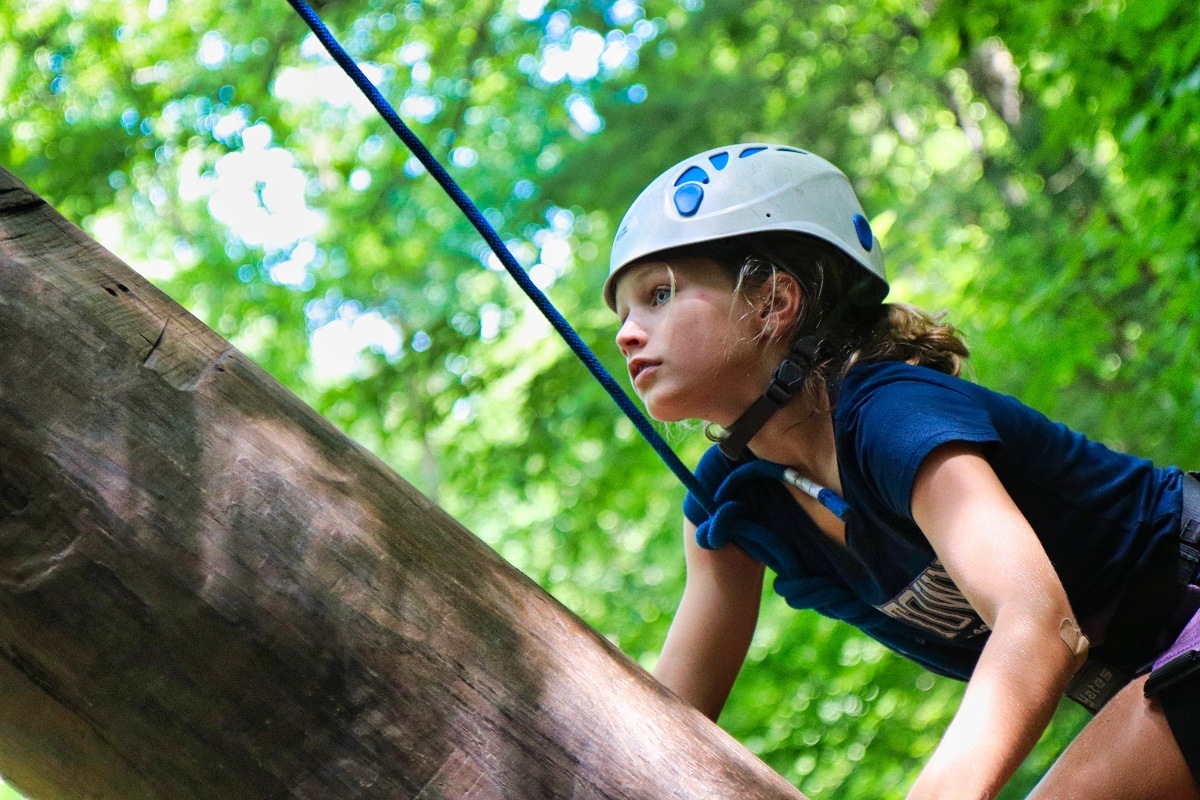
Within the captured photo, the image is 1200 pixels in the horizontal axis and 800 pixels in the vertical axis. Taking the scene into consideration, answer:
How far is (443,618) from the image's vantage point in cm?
102

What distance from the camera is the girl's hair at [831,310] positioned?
189 cm

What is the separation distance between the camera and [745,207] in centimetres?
193

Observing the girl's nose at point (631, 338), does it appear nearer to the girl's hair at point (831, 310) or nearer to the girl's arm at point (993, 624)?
the girl's hair at point (831, 310)

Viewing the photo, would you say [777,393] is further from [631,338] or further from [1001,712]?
[1001,712]

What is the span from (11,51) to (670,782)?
7705mm

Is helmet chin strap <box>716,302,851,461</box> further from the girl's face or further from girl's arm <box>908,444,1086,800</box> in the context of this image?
girl's arm <box>908,444,1086,800</box>

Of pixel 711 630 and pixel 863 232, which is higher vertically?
pixel 863 232

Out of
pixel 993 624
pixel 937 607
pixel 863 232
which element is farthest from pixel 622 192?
pixel 993 624

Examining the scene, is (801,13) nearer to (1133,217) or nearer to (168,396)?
(1133,217)

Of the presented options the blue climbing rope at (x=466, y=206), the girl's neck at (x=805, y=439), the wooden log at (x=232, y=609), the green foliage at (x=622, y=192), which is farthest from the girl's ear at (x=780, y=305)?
the green foliage at (x=622, y=192)

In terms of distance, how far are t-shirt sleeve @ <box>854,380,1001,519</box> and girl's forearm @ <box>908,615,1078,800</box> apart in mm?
259

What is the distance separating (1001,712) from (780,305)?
3.01 ft

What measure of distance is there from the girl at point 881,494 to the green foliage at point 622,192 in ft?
6.98

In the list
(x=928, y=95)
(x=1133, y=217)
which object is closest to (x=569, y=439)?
(x=1133, y=217)
